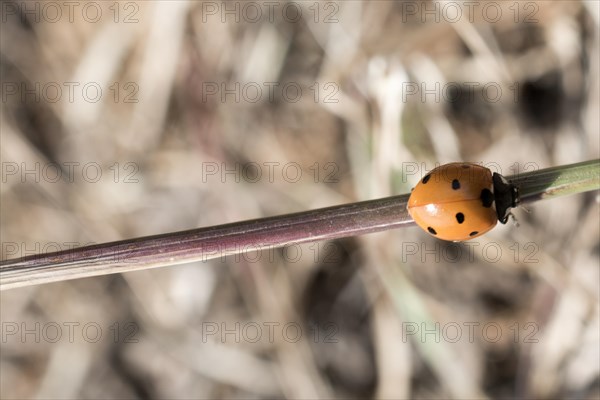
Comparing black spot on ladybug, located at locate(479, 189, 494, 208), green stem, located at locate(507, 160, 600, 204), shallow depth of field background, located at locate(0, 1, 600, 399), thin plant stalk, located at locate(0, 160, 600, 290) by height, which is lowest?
thin plant stalk, located at locate(0, 160, 600, 290)

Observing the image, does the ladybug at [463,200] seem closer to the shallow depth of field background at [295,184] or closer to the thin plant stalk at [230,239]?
the thin plant stalk at [230,239]

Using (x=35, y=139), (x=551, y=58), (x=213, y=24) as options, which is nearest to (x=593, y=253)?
(x=551, y=58)

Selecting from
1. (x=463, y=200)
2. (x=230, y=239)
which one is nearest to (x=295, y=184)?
(x=463, y=200)

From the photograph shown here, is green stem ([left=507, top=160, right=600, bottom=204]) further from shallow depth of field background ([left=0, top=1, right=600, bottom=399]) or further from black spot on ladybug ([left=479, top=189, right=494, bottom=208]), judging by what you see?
shallow depth of field background ([left=0, top=1, right=600, bottom=399])

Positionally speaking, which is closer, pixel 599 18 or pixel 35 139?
pixel 599 18

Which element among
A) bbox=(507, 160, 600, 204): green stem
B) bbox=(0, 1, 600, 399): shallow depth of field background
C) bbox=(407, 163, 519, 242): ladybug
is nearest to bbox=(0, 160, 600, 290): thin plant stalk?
bbox=(507, 160, 600, 204): green stem

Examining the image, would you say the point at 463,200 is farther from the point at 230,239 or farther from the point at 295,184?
the point at 295,184

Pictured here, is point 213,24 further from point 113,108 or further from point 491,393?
point 491,393
